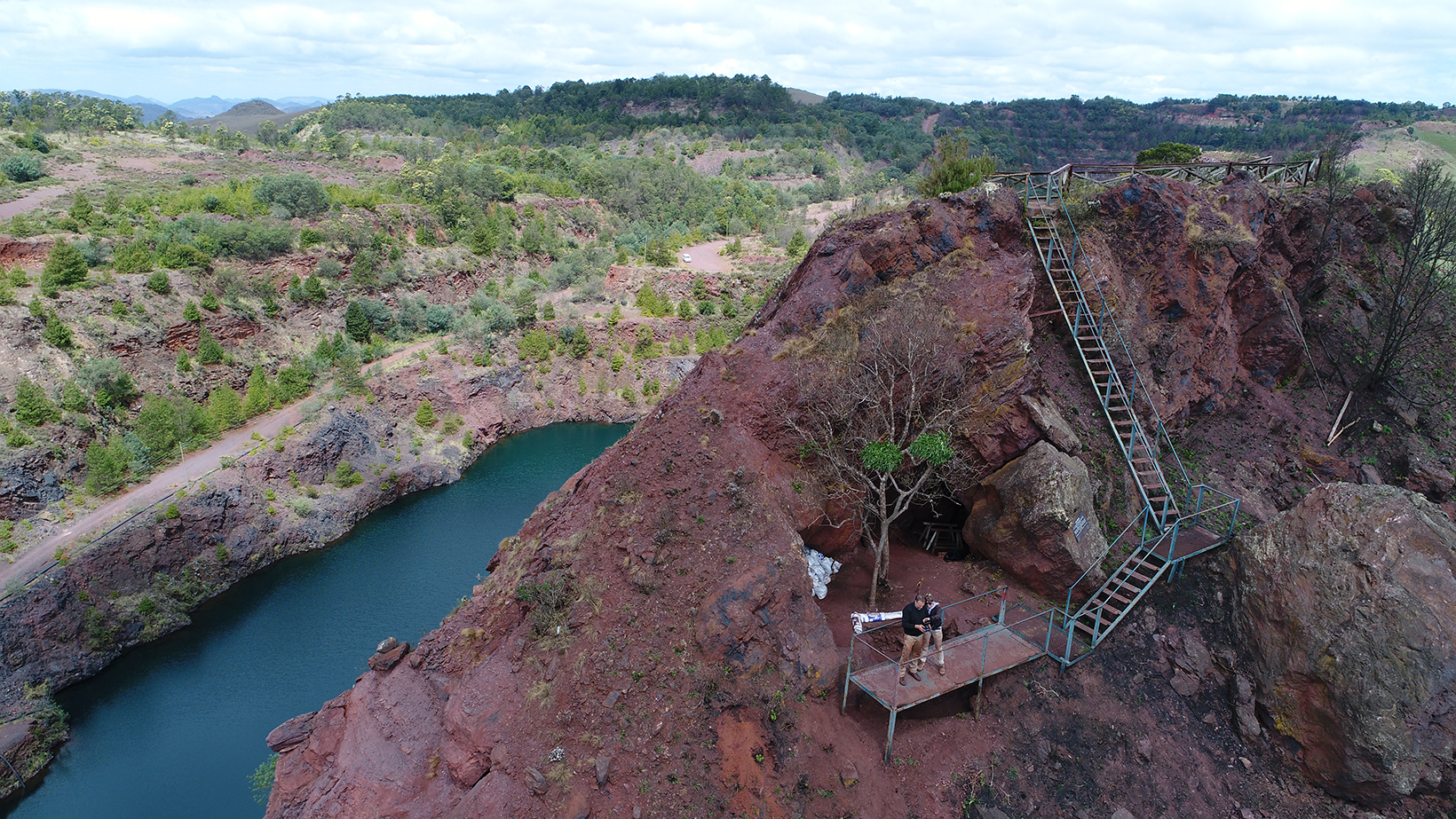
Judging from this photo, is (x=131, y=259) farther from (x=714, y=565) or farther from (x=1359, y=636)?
(x=1359, y=636)

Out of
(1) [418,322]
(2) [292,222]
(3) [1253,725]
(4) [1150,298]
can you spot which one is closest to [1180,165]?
(4) [1150,298]

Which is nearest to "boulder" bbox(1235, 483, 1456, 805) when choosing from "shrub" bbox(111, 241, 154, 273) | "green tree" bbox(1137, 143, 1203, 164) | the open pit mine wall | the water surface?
the open pit mine wall

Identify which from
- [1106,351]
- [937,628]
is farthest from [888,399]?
[1106,351]

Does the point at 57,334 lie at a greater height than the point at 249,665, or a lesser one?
greater

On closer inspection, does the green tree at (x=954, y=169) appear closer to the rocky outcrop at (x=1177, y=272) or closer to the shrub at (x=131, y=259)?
the rocky outcrop at (x=1177, y=272)

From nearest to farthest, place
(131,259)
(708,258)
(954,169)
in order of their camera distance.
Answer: (954,169) < (131,259) < (708,258)

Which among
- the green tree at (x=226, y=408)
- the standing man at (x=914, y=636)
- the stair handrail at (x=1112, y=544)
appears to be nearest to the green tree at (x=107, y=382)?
the green tree at (x=226, y=408)

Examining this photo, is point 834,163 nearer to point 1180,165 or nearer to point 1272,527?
point 1180,165
